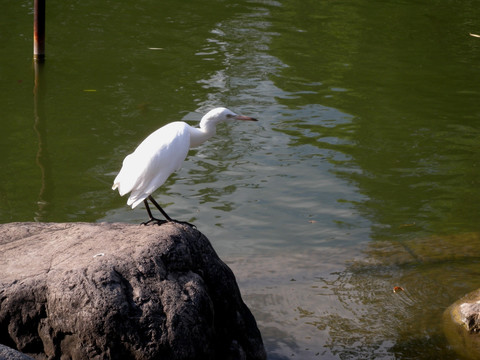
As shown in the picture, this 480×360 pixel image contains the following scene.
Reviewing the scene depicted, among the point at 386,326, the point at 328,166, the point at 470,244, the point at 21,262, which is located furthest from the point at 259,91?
the point at 21,262

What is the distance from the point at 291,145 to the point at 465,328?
4.34 m

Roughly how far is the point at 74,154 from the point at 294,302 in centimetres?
423

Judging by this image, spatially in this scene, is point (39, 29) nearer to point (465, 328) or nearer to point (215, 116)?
point (215, 116)

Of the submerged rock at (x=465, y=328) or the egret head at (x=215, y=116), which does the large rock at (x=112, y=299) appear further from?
the submerged rock at (x=465, y=328)

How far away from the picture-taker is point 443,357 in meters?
5.57

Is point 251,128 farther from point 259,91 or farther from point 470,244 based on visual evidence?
point 470,244

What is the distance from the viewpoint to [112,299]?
13.7 feet

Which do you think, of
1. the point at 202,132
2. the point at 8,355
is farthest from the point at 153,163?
the point at 8,355

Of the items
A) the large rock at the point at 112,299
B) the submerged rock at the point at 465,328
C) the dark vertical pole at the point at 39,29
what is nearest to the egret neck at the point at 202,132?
the large rock at the point at 112,299

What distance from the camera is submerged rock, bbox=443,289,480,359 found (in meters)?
5.62

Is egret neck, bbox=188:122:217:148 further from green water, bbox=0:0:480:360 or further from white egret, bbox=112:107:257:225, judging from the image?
green water, bbox=0:0:480:360

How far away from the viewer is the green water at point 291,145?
21.6 feet

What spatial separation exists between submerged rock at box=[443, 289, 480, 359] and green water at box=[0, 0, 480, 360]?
12cm

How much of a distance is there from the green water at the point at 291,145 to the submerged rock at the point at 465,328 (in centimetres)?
12
